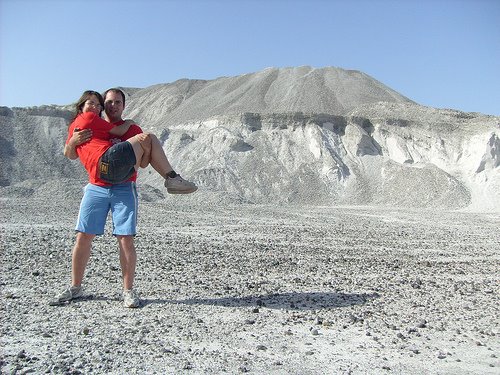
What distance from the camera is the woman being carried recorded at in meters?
5.61

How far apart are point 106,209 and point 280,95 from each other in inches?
2199

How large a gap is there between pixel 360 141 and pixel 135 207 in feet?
135

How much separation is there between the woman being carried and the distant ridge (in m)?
45.4

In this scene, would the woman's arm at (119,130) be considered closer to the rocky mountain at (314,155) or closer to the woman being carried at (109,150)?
the woman being carried at (109,150)

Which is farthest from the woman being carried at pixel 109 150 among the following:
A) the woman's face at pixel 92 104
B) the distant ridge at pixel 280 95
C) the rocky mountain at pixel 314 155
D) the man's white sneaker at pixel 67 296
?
the distant ridge at pixel 280 95

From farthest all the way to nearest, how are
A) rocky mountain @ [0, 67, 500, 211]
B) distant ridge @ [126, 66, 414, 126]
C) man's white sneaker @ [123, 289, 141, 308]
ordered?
distant ridge @ [126, 66, 414, 126] < rocky mountain @ [0, 67, 500, 211] < man's white sneaker @ [123, 289, 141, 308]

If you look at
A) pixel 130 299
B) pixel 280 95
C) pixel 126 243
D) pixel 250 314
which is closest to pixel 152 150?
pixel 126 243

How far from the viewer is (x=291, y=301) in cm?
623

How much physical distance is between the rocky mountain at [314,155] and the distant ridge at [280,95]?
3.04ft

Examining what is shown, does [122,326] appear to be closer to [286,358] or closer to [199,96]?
[286,358]

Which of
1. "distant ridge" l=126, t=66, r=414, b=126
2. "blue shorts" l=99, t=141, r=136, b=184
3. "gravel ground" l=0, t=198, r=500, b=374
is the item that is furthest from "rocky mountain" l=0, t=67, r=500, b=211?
"blue shorts" l=99, t=141, r=136, b=184

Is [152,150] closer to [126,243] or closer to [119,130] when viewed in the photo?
[119,130]

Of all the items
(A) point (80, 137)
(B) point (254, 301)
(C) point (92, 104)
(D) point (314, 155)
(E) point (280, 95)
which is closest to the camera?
(A) point (80, 137)

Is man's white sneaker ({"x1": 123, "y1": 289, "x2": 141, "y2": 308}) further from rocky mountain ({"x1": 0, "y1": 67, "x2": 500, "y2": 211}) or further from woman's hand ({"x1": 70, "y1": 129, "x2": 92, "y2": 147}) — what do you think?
rocky mountain ({"x1": 0, "y1": 67, "x2": 500, "y2": 211})
